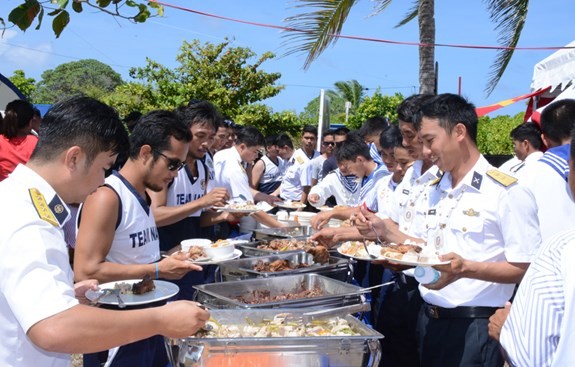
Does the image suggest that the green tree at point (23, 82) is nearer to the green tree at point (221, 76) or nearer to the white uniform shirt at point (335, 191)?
the green tree at point (221, 76)

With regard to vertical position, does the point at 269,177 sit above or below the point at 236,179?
below

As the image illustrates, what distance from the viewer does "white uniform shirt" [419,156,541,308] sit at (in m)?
2.01

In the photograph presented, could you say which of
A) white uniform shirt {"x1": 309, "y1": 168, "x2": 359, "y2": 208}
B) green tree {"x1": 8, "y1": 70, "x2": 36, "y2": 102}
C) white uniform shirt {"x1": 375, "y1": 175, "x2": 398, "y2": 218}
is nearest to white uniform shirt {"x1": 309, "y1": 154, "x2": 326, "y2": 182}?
white uniform shirt {"x1": 309, "y1": 168, "x2": 359, "y2": 208}

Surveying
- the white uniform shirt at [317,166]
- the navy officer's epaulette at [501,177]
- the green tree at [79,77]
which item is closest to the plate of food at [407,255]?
the navy officer's epaulette at [501,177]

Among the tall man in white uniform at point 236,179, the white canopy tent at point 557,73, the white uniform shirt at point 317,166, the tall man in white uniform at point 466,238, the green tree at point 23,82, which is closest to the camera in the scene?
the tall man in white uniform at point 466,238

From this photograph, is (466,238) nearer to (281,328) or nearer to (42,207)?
(281,328)

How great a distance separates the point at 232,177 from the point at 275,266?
1946 mm

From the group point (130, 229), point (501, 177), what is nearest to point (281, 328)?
point (130, 229)

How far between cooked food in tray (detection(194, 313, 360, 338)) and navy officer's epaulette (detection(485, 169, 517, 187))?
814mm

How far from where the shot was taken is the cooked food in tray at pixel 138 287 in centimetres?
207

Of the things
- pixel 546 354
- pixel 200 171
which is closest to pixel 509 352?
pixel 546 354

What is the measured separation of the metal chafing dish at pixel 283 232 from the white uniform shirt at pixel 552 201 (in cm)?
182

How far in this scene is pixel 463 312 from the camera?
216cm

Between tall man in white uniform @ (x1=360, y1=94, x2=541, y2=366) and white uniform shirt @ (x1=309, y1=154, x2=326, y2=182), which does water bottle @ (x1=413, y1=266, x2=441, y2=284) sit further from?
white uniform shirt @ (x1=309, y1=154, x2=326, y2=182)
